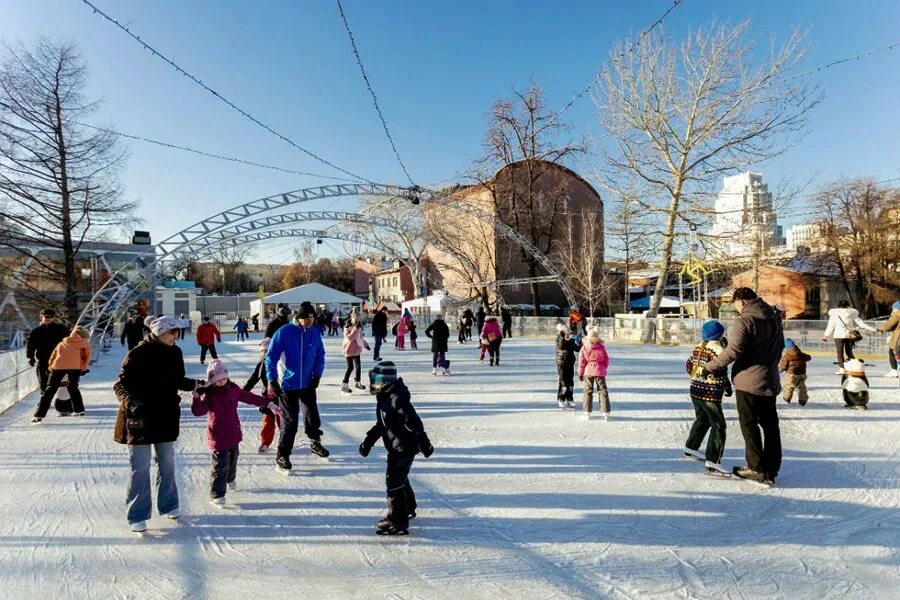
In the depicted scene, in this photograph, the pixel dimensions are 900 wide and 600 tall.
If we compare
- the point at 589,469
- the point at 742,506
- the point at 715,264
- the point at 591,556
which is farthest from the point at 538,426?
the point at 715,264

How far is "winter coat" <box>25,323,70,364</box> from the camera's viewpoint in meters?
7.49

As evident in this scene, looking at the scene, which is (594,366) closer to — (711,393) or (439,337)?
(711,393)

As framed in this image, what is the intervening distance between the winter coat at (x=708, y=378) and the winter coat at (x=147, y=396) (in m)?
4.06

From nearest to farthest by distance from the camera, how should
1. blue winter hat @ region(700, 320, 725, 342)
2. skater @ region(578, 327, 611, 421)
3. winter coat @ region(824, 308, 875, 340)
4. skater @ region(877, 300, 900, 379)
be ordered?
blue winter hat @ region(700, 320, 725, 342)
skater @ region(578, 327, 611, 421)
skater @ region(877, 300, 900, 379)
winter coat @ region(824, 308, 875, 340)

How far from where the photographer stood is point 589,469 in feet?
15.9

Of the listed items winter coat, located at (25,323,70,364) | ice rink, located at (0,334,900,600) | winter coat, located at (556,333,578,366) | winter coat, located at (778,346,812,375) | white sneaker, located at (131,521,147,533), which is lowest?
ice rink, located at (0,334,900,600)

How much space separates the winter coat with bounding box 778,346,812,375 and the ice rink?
2.86 ft

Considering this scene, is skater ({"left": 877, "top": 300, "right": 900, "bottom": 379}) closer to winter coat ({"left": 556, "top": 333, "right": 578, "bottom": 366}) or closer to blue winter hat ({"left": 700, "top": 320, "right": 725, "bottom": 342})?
winter coat ({"left": 556, "top": 333, "right": 578, "bottom": 366})

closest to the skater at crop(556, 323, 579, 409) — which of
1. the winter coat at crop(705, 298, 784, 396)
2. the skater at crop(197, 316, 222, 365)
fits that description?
the winter coat at crop(705, 298, 784, 396)

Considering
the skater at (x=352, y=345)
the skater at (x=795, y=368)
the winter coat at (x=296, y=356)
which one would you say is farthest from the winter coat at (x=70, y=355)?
the skater at (x=795, y=368)

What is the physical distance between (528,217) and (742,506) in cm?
2863

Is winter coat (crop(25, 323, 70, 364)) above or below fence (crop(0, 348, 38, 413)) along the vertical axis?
above

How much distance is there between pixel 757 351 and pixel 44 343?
882cm

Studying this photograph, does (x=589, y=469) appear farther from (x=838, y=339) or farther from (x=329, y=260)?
(x=329, y=260)
